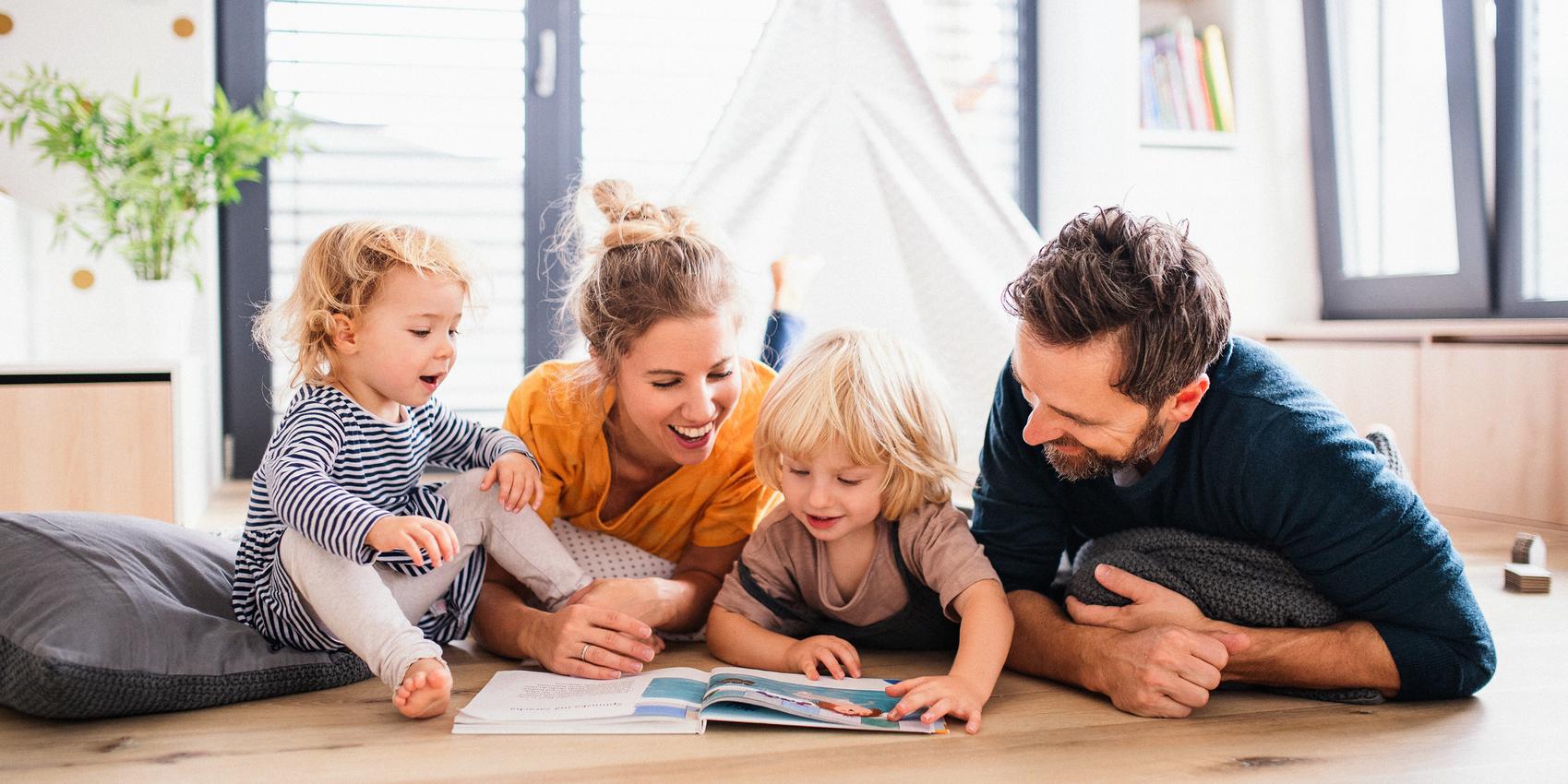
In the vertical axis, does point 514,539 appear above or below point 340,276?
below

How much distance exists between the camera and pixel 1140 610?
122 cm

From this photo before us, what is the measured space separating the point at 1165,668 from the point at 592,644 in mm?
590

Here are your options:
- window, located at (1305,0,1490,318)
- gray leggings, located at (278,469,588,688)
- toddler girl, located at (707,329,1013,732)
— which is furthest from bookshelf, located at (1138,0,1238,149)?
gray leggings, located at (278,469,588,688)

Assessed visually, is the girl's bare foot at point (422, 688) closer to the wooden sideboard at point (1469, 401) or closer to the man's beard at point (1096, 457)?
the man's beard at point (1096, 457)

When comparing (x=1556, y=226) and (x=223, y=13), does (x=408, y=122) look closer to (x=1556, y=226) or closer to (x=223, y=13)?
(x=223, y=13)

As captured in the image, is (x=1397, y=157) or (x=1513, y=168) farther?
(x=1397, y=157)

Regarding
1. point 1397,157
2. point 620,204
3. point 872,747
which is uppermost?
point 1397,157

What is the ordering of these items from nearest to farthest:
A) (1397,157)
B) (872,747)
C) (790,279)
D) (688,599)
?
(872,747) → (688,599) → (790,279) → (1397,157)

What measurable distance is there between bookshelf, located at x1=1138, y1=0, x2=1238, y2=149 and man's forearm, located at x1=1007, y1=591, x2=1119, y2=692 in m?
2.22

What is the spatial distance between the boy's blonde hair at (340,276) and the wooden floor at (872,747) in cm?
37

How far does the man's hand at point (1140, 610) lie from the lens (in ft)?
3.95

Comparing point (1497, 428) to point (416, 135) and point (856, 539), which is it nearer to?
point (856, 539)

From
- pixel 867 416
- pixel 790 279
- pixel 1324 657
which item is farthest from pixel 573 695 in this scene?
pixel 790 279

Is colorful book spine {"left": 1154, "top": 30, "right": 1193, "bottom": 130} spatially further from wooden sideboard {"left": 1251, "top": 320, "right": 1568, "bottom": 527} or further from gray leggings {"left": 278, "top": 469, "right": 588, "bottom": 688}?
gray leggings {"left": 278, "top": 469, "right": 588, "bottom": 688}
